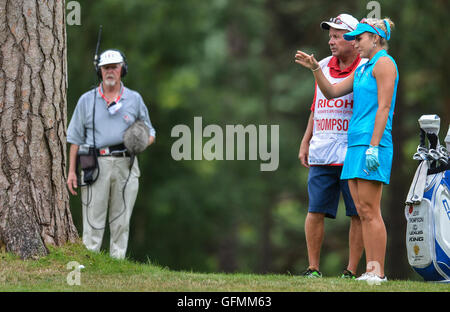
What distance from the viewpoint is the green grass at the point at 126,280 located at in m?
6.42

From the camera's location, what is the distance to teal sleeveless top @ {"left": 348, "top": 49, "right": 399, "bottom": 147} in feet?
22.8

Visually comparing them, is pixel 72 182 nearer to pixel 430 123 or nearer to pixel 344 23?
pixel 344 23

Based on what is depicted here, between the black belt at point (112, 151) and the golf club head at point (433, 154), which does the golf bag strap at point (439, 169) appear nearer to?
the golf club head at point (433, 154)

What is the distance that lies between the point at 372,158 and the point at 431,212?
0.91 metres

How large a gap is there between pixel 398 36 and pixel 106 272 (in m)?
12.7

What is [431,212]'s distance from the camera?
7203 mm

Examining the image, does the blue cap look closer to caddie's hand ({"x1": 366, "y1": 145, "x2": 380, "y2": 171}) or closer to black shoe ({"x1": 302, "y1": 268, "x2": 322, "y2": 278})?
caddie's hand ({"x1": 366, "y1": 145, "x2": 380, "y2": 171})

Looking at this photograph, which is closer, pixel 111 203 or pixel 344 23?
pixel 344 23

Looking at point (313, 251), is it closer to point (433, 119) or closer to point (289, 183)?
point (433, 119)

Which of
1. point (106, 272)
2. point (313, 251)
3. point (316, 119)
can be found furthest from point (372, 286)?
point (106, 272)

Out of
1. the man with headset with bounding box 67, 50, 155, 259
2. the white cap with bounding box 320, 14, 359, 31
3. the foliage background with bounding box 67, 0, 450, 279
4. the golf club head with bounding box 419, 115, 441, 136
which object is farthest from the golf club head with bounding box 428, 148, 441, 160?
the foliage background with bounding box 67, 0, 450, 279

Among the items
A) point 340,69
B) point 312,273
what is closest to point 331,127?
point 340,69

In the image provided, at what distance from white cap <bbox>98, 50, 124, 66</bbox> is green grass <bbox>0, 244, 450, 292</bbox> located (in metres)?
2.10

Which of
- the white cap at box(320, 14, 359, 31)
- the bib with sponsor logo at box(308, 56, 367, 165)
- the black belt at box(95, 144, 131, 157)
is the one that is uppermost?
the white cap at box(320, 14, 359, 31)
